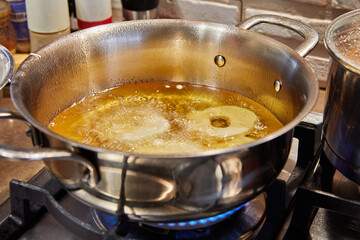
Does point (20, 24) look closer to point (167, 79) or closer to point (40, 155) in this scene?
point (167, 79)

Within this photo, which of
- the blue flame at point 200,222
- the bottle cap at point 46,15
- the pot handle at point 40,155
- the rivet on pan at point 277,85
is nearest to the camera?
the pot handle at point 40,155

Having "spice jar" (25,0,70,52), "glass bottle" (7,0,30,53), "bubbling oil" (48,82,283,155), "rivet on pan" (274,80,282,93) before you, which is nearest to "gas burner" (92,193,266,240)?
"bubbling oil" (48,82,283,155)

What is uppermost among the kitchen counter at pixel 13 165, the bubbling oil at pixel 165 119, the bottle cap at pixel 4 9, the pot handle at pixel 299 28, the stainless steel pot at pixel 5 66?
the pot handle at pixel 299 28

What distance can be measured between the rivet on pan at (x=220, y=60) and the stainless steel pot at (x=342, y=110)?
212 mm

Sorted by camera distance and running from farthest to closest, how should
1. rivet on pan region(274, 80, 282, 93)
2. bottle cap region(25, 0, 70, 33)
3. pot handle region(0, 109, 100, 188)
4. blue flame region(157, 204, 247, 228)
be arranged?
bottle cap region(25, 0, 70, 33) < rivet on pan region(274, 80, 282, 93) < blue flame region(157, 204, 247, 228) < pot handle region(0, 109, 100, 188)

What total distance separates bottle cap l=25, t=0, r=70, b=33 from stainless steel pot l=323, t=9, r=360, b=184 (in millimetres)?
656

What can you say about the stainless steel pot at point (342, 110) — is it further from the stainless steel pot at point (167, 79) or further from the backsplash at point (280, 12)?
the backsplash at point (280, 12)

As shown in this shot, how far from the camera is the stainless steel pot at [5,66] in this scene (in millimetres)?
764

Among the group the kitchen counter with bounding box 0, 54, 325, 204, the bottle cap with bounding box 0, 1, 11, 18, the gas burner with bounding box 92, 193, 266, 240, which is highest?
the bottle cap with bounding box 0, 1, 11, 18

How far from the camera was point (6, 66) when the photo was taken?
80cm

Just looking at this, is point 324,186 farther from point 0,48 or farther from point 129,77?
point 0,48

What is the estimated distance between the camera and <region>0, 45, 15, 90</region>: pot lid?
2.51 ft

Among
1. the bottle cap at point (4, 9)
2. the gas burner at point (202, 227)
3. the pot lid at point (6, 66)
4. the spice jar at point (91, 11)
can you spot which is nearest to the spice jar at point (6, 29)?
the bottle cap at point (4, 9)

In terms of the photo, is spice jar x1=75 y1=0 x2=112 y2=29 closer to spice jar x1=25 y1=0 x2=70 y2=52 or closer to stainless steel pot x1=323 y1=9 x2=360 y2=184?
spice jar x1=25 y1=0 x2=70 y2=52
